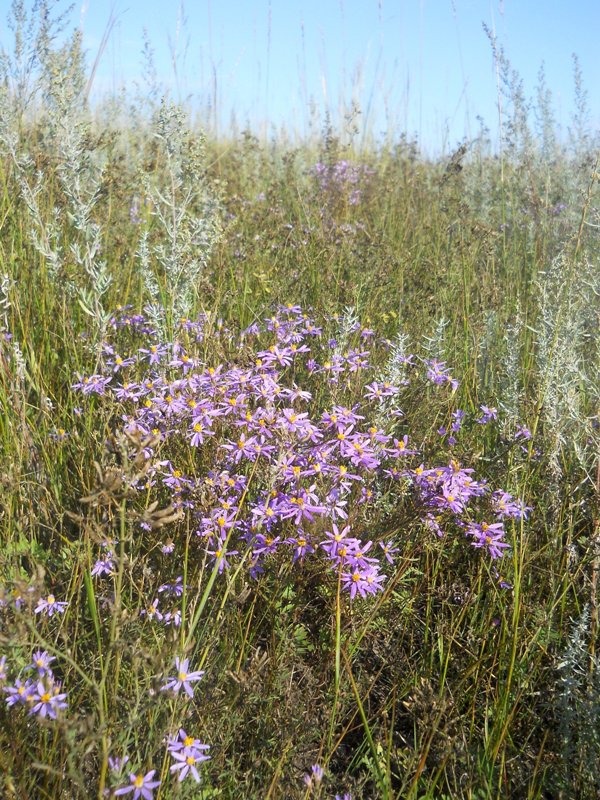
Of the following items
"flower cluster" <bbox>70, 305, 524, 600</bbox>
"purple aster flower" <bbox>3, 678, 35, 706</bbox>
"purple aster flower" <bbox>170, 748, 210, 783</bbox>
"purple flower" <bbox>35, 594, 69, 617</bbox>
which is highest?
"flower cluster" <bbox>70, 305, 524, 600</bbox>

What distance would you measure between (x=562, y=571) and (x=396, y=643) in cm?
56

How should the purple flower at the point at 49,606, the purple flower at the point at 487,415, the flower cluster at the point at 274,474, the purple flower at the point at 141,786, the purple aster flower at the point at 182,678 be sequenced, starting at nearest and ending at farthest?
1. the purple flower at the point at 141,786
2. the purple aster flower at the point at 182,678
3. the purple flower at the point at 49,606
4. the flower cluster at the point at 274,474
5. the purple flower at the point at 487,415

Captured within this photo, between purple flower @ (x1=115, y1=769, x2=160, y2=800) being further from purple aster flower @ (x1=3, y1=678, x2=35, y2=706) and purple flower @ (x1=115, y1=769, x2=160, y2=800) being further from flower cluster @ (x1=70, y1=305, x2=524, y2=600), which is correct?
flower cluster @ (x1=70, y1=305, x2=524, y2=600)

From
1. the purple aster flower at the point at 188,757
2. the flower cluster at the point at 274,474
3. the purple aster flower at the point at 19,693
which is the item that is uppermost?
the flower cluster at the point at 274,474

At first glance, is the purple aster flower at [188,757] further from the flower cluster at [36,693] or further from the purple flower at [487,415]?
the purple flower at [487,415]

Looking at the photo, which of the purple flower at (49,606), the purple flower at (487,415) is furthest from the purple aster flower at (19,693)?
the purple flower at (487,415)

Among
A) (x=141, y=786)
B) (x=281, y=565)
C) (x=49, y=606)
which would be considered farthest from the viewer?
(x=281, y=565)

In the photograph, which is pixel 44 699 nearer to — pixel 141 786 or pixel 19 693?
pixel 19 693

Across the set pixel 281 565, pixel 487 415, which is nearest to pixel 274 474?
pixel 281 565

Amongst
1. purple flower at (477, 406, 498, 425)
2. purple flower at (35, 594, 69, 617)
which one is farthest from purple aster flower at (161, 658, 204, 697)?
purple flower at (477, 406, 498, 425)

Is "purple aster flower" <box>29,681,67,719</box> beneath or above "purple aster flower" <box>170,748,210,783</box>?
above

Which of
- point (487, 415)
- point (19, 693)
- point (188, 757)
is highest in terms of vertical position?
point (487, 415)

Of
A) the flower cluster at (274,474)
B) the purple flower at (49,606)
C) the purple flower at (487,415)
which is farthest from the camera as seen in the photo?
the purple flower at (487,415)

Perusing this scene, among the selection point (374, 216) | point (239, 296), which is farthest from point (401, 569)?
point (374, 216)
